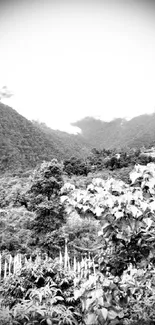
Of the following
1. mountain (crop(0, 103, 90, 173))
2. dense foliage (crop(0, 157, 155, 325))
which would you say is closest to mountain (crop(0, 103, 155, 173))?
mountain (crop(0, 103, 90, 173))

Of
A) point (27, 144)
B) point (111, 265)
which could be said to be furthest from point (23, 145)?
point (111, 265)

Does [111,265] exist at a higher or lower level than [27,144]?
lower

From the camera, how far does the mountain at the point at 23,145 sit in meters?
41.3

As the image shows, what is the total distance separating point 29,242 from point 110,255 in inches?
291

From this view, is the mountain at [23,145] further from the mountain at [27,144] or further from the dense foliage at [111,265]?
the dense foliage at [111,265]

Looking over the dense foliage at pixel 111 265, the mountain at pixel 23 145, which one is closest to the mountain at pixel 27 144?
the mountain at pixel 23 145

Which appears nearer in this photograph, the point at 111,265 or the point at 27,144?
the point at 111,265

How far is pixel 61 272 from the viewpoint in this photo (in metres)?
3.36

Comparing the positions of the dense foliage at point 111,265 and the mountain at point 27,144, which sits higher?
the mountain at point 27,144

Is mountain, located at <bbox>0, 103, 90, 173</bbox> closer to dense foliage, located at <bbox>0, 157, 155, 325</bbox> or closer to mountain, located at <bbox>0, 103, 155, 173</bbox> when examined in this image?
mountain, located at <bbox>0, 103, 155, 173</bbox>

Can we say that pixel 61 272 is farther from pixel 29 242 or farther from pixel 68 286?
pixel 29 242

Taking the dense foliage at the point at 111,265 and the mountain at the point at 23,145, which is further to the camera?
the mountain at the point at 23,145

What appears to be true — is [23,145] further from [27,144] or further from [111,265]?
[111,265]

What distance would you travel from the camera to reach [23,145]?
49.5m
